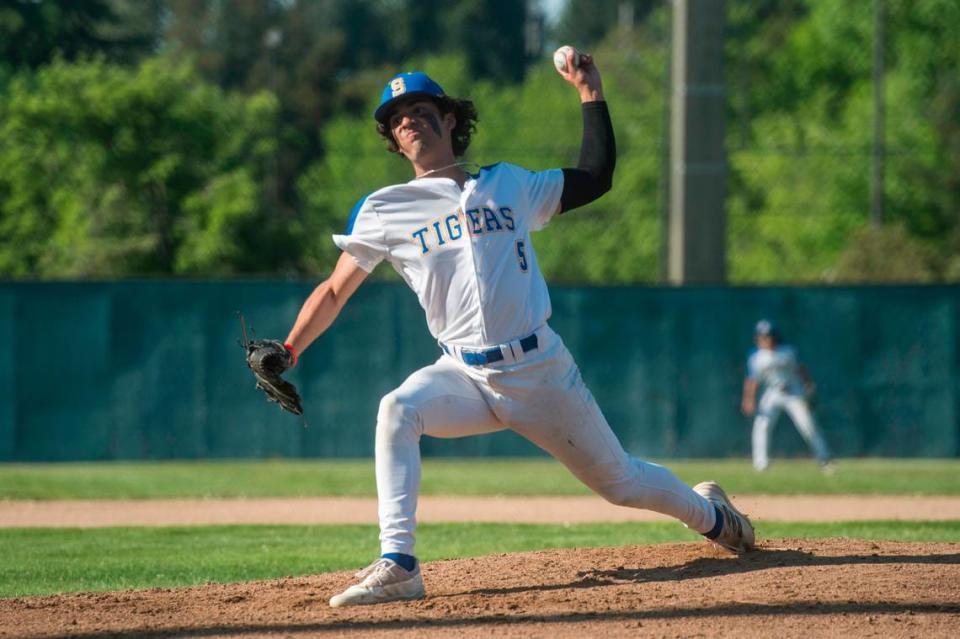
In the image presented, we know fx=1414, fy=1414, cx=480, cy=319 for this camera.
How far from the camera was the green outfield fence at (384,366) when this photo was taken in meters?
15.5

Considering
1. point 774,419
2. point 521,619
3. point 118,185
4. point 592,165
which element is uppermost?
point 118,185

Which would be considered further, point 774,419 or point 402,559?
point 774,419

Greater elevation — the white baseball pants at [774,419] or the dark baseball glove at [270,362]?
the dark baseball glove at [270,362]

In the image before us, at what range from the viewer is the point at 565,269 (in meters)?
31.9

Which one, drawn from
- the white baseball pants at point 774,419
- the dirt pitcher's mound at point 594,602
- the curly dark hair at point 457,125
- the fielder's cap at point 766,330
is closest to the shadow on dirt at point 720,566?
the dirt pitcher's mound at point 594,602

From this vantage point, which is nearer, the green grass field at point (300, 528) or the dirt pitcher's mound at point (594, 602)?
the dirt pitcher's mound at point (594, 602)

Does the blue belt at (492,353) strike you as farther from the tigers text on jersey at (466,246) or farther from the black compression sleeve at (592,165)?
the black compression sleeve at (592,165)

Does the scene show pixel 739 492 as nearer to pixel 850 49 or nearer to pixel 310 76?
pixel 850 49

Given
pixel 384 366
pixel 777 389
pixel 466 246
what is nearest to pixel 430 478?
pixel 384 366

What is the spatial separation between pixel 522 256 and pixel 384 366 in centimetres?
1085

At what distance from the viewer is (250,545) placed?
27.9 feet

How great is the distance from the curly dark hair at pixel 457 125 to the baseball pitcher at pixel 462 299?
0.01m

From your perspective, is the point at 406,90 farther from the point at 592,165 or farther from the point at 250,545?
the point at 250,545

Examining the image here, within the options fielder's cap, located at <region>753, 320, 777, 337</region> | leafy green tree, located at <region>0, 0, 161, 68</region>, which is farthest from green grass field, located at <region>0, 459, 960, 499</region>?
leafy green tree, located at <region>0, 0, 161, 68</region>
